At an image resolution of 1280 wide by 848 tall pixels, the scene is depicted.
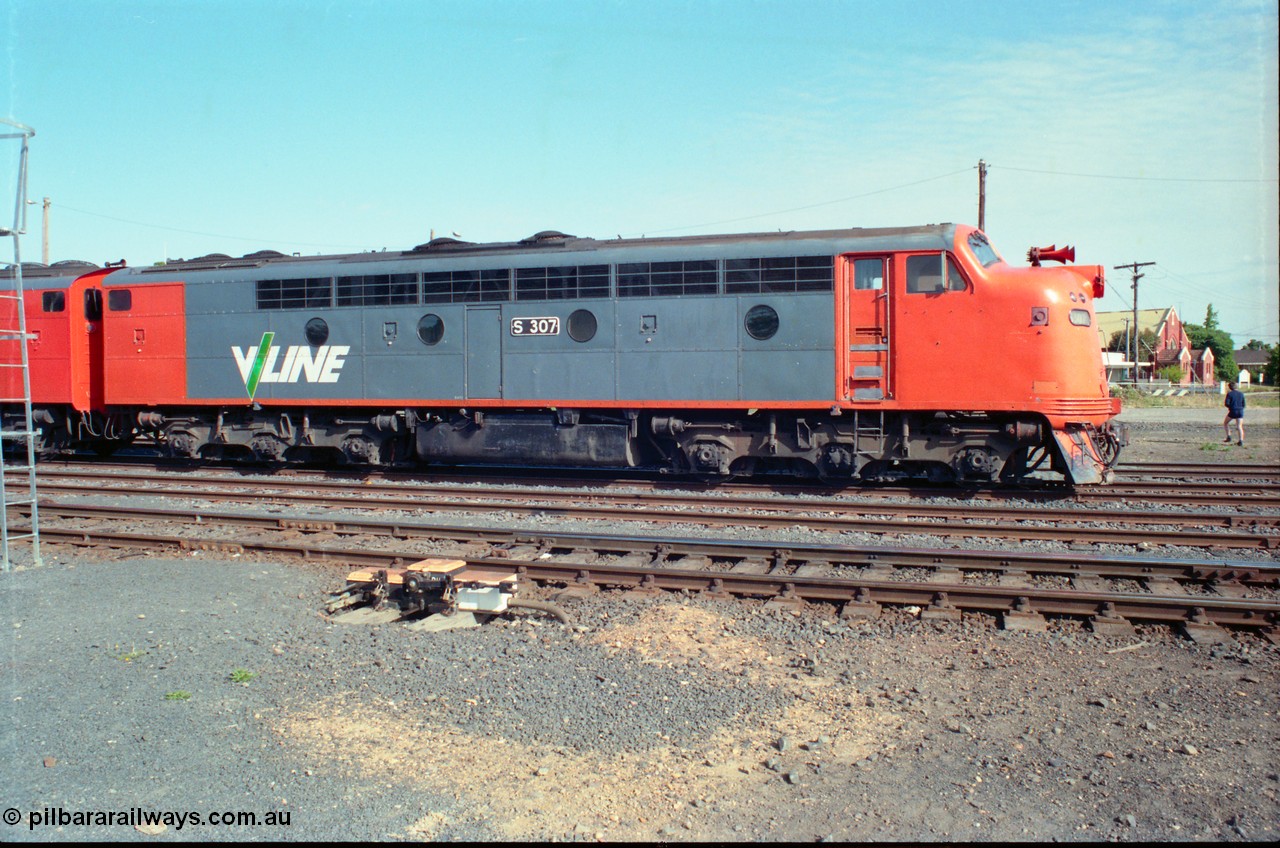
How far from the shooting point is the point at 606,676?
616 centimetres

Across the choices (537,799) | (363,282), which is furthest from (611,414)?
(537,799)

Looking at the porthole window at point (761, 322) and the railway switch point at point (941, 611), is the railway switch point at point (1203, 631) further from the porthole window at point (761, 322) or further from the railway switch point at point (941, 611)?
the porthole window at point (761, 322)

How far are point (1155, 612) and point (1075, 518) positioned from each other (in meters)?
4.40

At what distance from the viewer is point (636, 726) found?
536 cm

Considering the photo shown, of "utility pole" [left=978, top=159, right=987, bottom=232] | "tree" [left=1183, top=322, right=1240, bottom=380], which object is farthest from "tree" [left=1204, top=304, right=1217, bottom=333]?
"utility pole" [left=978, top=159, right=987, bottom=232]

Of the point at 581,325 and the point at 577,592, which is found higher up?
the point at 581,325

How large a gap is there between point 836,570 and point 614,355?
6264mm

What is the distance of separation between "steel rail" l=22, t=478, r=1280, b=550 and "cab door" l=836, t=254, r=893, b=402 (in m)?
1.90

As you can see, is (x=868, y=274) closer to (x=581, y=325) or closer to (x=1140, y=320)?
(x=581, y=325)

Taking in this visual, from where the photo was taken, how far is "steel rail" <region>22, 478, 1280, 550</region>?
397 inches

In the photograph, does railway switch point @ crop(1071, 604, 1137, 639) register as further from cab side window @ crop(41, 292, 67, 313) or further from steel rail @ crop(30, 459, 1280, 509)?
cab side window @ crop(41, 292, 67, 313)

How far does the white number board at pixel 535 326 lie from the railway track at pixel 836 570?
4.75 meters

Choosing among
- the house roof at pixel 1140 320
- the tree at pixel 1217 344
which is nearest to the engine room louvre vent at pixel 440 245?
the house roof at pixel 1140 320

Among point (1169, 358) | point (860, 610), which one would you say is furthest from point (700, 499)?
point (1169, 358)
